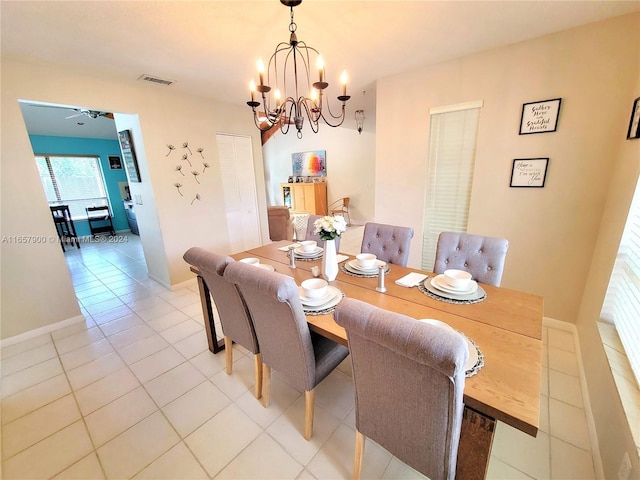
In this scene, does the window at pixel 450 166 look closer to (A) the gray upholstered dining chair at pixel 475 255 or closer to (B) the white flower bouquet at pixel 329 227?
(A) the gray upholstered dining chair at pixel 475 255

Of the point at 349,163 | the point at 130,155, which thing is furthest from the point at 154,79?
the point at 349,163

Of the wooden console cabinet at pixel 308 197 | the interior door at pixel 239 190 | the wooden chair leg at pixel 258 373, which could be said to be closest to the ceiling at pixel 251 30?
the interior door at pixel 239 190

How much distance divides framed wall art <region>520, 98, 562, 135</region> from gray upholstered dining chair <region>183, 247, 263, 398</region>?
8.40ft

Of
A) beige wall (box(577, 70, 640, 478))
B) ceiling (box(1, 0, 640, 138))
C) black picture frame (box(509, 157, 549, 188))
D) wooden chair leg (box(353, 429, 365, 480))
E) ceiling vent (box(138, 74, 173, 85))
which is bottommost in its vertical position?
wooden chair leg (box(353, 429, 365, 480))

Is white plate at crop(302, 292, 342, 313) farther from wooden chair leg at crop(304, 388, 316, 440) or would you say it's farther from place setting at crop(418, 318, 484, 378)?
place setting at crop(418, 318, 484, 378)

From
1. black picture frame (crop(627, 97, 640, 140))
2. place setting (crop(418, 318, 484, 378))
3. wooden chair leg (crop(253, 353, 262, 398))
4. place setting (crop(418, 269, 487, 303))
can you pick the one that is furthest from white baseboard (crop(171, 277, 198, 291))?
black picture frame (crop(627, 97, 640, 140))

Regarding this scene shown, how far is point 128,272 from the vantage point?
3982 mm

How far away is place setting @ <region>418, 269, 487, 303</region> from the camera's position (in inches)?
53.6

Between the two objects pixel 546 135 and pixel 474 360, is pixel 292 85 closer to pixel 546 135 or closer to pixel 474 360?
pixel 546 135

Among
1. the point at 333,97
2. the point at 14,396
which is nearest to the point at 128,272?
the point at 14,396

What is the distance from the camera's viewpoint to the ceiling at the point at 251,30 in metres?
1.60

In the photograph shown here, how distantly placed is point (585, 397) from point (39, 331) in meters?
4.43

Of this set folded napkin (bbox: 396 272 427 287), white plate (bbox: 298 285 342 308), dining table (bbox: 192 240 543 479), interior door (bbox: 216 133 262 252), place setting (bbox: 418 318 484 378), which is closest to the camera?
dining table (bbox: 192 240 543 479)

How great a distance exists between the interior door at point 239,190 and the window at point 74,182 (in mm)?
4952
